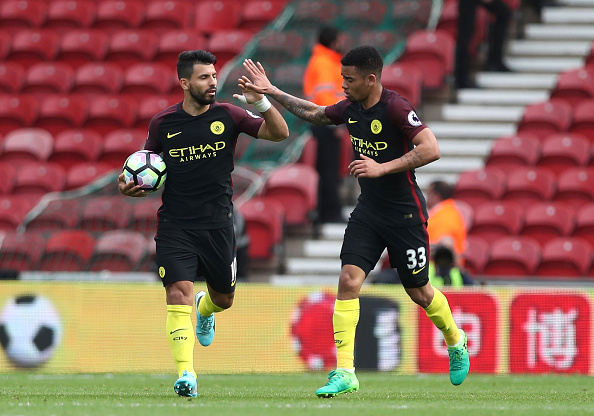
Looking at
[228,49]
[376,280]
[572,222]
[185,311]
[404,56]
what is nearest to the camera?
[185,311]

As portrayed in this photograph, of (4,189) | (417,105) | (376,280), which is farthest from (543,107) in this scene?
(4,189)

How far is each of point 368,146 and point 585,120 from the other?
7729 millimetres

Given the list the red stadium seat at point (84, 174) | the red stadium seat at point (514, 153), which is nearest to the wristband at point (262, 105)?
the red stadium seat at point (514, 153)

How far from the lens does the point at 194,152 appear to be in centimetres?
727

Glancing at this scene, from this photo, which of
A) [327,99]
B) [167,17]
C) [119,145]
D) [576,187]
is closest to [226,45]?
[167,17]

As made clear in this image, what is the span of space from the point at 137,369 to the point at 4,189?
5.24 metres

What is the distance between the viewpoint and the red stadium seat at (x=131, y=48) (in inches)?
677

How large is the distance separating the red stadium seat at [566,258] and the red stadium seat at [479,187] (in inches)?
46.8

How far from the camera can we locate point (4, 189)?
14.9 metres

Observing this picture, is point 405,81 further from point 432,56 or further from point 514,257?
point 514,257

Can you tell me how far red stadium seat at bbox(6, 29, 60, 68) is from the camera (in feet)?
57.3

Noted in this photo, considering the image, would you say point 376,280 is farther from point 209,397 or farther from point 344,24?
point 344,24

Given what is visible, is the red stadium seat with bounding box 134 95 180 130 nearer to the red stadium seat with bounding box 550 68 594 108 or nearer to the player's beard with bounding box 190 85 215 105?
the red stadium seat with bounding box 550 68 594 108

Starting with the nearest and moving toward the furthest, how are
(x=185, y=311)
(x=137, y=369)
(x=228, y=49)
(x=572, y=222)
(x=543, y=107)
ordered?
(x=185, y=311) < (x=137, y=369) < (x=572, y=222) < (x=543, y=107) < (x=228, y=49)
